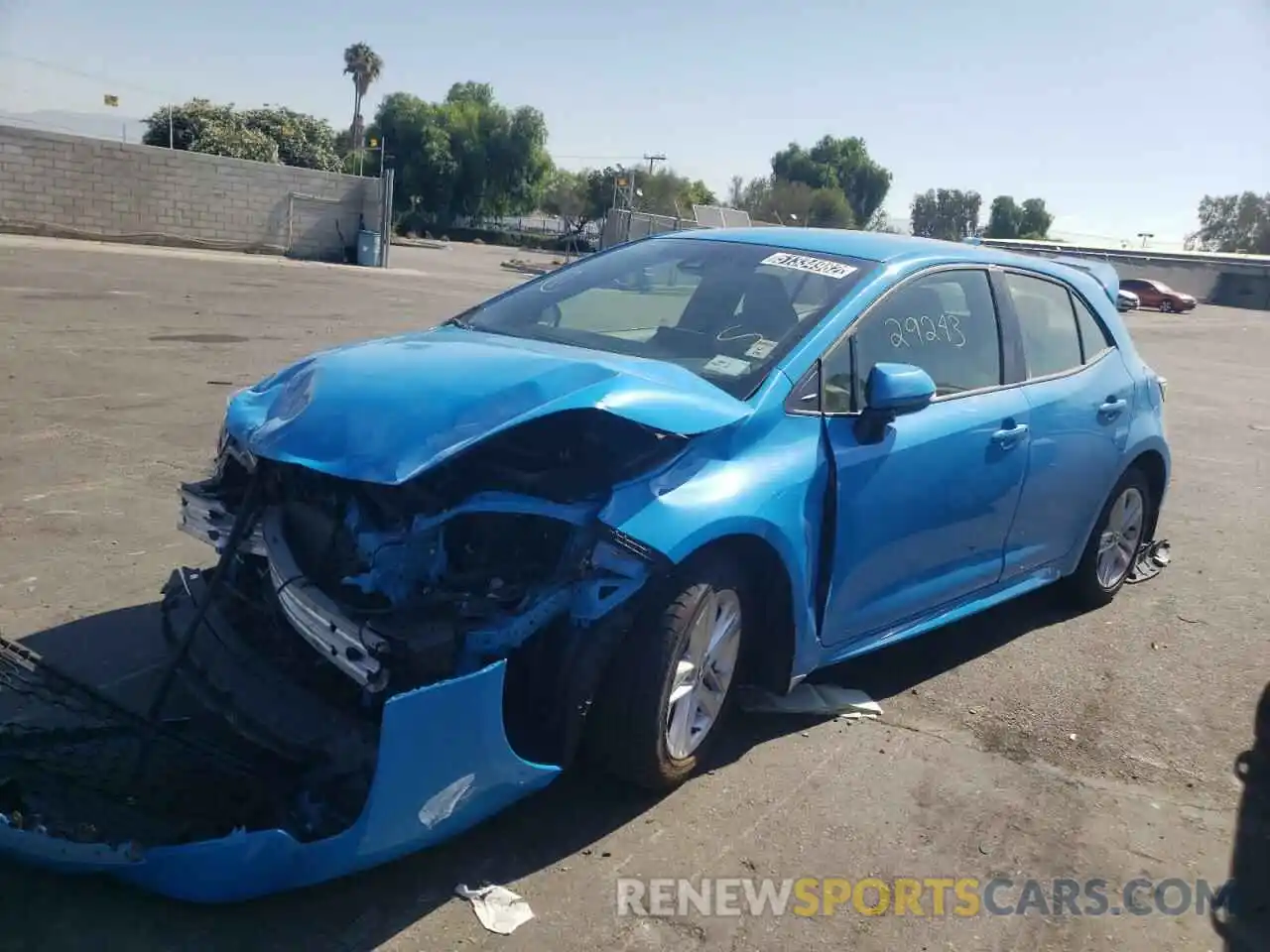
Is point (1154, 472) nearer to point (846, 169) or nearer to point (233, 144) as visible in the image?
point (233, 144)

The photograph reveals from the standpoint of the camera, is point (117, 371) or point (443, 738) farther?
point (117, 371)

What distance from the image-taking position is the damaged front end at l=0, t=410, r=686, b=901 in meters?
2.67

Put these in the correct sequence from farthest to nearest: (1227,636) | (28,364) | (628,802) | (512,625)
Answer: (28,364)
(1227,636)
(628,802)
(512,625)

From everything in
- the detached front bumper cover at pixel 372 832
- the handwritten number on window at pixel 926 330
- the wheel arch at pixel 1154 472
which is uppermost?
the handwritten number on window at pixel 926 330

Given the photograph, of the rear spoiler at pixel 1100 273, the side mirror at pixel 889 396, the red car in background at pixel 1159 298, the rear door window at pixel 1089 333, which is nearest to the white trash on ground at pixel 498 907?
the side mirror at pixel 889 396

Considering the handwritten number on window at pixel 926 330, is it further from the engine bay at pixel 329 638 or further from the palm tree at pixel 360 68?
the palm tree at pixel 360 68

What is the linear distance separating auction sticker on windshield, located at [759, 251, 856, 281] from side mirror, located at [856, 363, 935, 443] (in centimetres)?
50

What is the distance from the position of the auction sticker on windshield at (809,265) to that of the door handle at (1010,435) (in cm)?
90

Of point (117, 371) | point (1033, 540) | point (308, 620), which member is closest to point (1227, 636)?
point (1033, 540)

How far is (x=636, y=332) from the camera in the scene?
4238 millimetres

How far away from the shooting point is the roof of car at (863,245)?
4456 millimetres

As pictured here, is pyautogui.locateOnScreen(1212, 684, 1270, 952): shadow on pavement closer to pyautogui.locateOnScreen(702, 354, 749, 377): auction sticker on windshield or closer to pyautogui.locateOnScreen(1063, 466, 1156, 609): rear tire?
pyautogui.locateOnScreen(1063, 466, 1156, 609): rear tire

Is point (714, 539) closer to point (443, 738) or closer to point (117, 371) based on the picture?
point (443, 738)

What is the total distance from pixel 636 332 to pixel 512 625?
160cm
